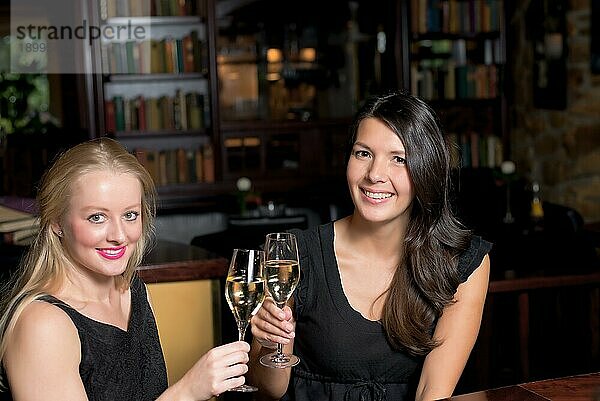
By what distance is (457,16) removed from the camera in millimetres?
6688

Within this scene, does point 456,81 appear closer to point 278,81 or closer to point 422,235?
point 278,81

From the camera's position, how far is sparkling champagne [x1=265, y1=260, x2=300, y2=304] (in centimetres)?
189

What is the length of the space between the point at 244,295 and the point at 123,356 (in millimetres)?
332

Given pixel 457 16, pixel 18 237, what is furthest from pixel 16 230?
pixel 457 16

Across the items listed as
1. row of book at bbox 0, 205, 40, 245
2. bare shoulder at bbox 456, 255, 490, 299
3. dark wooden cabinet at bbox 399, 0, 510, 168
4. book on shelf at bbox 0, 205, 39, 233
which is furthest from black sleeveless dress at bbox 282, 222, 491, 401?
Result: dark wooden cabinet at bbox 399, 0, 510, 168

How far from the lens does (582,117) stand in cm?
560

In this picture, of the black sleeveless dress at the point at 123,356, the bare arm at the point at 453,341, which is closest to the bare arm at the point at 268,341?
the black sleeveless dress at the point at 123,356

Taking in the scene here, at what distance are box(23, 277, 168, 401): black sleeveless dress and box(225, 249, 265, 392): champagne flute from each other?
27 centimetres

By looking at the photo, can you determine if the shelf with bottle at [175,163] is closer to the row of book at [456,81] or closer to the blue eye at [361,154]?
the row of book at [456,81]

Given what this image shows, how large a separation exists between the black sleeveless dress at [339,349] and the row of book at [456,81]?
4.35m

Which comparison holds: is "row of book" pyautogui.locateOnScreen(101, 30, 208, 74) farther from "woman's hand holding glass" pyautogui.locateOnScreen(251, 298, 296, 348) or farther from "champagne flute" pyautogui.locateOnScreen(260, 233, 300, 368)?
"champagne flute" pyautogui.locateOnScreen(260, 233, 300, 368)

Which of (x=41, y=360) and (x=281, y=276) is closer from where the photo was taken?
(x=41, y=360)

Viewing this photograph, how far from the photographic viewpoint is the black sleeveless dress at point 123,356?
6.08 feet

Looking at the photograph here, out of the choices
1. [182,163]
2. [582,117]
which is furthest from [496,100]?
[182,163]
